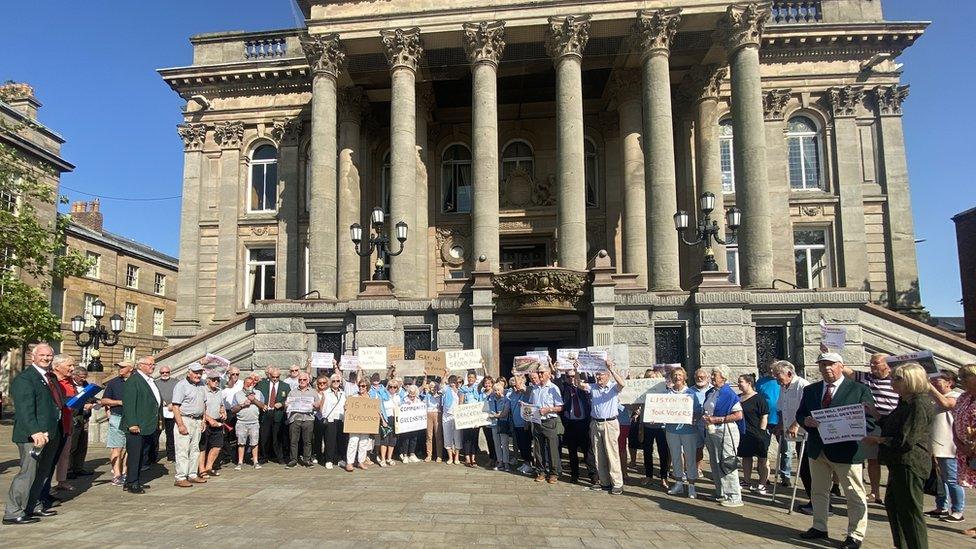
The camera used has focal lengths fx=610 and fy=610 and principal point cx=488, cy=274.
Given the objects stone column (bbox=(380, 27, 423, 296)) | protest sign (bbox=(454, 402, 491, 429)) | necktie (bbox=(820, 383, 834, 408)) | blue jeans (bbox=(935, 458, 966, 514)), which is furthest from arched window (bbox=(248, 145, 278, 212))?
blue jeans (bbox=(935, 458, 966, 514))

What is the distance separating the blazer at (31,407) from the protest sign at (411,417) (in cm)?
624

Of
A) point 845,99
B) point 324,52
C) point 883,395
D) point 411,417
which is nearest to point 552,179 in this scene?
point 324,52

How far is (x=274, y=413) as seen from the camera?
43.1 feet

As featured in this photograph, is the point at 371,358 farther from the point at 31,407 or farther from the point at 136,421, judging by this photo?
the point at 31,407

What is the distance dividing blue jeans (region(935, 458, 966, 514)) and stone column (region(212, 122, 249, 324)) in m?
26.8

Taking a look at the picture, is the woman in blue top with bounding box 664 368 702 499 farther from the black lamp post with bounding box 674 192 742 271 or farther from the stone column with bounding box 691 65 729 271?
the stone column with bounding box 691 65 729 271

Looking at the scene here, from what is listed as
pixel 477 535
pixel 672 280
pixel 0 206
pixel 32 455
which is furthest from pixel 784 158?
pixel 0 206

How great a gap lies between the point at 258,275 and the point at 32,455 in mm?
21934

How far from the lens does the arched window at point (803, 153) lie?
26781 mm

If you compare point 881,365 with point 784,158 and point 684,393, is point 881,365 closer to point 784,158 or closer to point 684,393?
point 684,393

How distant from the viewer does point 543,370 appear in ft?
37.9

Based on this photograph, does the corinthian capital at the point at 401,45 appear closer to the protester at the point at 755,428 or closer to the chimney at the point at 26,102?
the protester at the point at 755,428

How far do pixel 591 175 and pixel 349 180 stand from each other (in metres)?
10.9

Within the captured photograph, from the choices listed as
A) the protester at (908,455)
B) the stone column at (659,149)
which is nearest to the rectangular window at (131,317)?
the stone column at (659,149)
